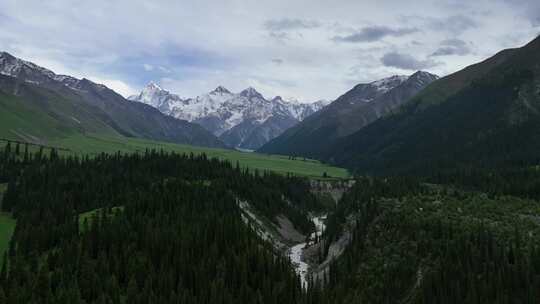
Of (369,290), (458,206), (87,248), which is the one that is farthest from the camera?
(458,206)

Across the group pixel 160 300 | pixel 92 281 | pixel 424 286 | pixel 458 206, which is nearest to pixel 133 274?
pixel 92 281

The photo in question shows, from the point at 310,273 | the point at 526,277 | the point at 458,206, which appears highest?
the point at 458,206

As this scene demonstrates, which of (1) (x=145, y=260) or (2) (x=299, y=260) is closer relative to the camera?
(1) (x=145, y=260)

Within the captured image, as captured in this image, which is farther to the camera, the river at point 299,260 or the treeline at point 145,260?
the river at point 299,260

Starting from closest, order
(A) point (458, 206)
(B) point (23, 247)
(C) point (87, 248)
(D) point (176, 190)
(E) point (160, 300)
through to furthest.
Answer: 1. (E) point (160, 300)
2. (C) point (87, 248)
3. (B) point (23, 247)
4. (A) point (458, 206)
5. (D) point (176, 190)

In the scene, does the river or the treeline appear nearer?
the treeline

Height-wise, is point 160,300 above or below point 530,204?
below

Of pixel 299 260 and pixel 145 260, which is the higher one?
pixel 145 260

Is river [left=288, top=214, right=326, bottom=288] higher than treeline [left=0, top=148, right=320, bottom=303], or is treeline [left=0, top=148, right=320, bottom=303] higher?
treeline [left=0, top=148, right=320, bottom=303]

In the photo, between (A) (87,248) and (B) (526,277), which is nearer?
(B) (526,277)

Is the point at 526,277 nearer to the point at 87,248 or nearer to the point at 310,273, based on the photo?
the point at 310,273

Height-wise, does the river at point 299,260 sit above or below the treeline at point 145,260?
below
